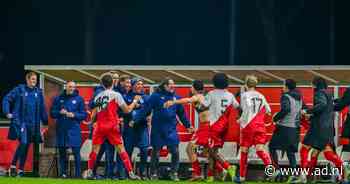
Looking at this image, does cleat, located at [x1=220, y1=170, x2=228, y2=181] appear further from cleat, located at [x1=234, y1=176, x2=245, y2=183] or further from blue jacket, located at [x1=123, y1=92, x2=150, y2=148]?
blue jacket, located at [x1=123, y1=92, x2=150, y2=148]

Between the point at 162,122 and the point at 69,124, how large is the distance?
1.81 m

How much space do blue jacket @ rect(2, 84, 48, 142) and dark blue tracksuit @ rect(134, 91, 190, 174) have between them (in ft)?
6.35

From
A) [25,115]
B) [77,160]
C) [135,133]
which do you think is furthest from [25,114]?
[135,133]

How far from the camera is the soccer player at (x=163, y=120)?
2309cm

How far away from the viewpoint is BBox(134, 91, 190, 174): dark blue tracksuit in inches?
910

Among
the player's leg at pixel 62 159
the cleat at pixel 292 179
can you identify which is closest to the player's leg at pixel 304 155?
the cleat at pixel 292 179

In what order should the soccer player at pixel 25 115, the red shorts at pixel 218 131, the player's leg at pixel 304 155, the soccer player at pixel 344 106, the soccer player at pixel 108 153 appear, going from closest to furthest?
1. the red shorts at pixel 218 131
2. the soccer player at pixel 344 106
3. the player's leg at pixel 304 155
4. the soccer player at pixel 108 153
5. the soccer player at pixel 25 115

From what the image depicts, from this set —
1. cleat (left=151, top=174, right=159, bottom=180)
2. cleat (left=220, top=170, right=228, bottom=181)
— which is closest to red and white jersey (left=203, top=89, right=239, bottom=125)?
cleat (left=220, top=170, right=228, bottom=181)

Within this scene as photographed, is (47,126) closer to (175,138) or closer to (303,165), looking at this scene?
(175,138)

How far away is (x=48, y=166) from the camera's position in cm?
2492
